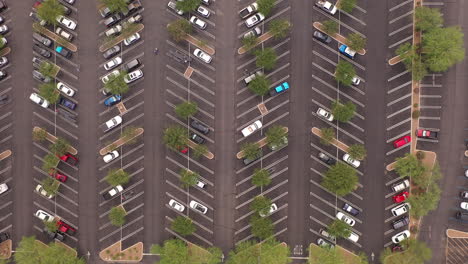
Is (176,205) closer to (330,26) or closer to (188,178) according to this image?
(188,178)

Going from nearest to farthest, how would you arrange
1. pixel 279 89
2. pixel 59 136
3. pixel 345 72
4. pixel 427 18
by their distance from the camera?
pixel 427 18
pixel 345 72
pixel 279 89
pixel 59 136

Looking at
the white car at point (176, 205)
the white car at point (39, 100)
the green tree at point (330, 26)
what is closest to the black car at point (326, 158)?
the green tree at point (330, 26)

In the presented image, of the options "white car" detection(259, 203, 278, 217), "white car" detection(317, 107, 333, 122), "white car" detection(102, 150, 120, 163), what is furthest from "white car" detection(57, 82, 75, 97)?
"white car" detection(317, 107, 333, 122)

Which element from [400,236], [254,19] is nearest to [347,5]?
[254,19]

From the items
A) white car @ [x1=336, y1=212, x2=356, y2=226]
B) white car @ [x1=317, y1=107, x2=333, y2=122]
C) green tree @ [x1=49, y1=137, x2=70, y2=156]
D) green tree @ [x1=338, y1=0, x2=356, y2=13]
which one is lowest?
white car @ [x1=336, y1=212, x2=356, y2=226]

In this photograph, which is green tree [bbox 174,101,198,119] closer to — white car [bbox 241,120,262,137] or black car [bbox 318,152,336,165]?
white car [bbox 241,120,262,137]

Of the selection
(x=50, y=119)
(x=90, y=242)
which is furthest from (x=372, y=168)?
(x=50, y=119)

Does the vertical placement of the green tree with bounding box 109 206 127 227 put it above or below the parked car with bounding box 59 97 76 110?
below

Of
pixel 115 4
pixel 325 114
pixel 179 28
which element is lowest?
pixel 325 114
